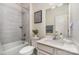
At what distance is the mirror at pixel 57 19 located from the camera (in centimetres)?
142

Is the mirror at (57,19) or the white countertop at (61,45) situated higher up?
the mirror at (57,19)

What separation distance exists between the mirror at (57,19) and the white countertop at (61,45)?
0.39 feet

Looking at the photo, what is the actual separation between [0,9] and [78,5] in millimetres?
1113

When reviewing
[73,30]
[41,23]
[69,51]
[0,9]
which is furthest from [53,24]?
[0,9]

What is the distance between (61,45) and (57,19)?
1.21 ft

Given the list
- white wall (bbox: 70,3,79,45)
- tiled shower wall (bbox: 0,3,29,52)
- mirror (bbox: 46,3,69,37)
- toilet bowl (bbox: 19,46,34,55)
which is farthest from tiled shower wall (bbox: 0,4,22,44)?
white wall (bbox: 70,3,79,45)

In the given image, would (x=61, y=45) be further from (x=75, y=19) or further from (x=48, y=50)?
(x=75, y=19)

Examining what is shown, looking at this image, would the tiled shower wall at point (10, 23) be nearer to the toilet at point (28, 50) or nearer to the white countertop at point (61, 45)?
the toilet at point (28, 50)

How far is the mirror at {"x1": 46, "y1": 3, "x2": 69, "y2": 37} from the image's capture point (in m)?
1.42

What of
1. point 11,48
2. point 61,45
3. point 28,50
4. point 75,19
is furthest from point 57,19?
point 11,48

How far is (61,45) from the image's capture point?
1407 millimetres

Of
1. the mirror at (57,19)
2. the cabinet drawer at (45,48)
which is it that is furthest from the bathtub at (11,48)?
the mirror at (57,19)

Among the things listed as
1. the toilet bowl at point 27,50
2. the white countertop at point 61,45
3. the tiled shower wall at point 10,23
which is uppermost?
the tiled shower wall at point 10,23

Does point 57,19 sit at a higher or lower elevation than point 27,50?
higher
